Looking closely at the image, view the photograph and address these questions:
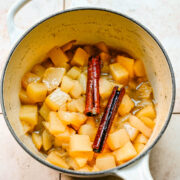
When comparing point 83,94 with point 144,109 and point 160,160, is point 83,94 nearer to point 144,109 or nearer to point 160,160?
point 144,109

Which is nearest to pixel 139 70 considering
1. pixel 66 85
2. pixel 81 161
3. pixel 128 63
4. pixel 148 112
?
pixel 128 63

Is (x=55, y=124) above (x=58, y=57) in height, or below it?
below

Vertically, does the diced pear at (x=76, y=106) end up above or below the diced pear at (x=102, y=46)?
below

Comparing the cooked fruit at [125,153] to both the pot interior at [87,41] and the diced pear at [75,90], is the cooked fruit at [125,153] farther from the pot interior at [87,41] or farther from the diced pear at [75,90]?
the diced pear at [75,90]

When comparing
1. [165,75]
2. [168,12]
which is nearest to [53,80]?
[165,75]

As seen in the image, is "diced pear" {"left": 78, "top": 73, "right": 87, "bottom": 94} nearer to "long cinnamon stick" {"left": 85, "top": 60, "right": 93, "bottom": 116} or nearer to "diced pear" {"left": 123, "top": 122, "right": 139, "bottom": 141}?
"long cinnamon stick" {"left": 85, "top": 60, "right": 93, "bottom": 116}

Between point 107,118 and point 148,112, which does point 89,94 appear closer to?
point 107,118

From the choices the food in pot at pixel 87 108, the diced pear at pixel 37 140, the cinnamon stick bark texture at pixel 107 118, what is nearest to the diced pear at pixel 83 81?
the food in pot at pixel 87 108
